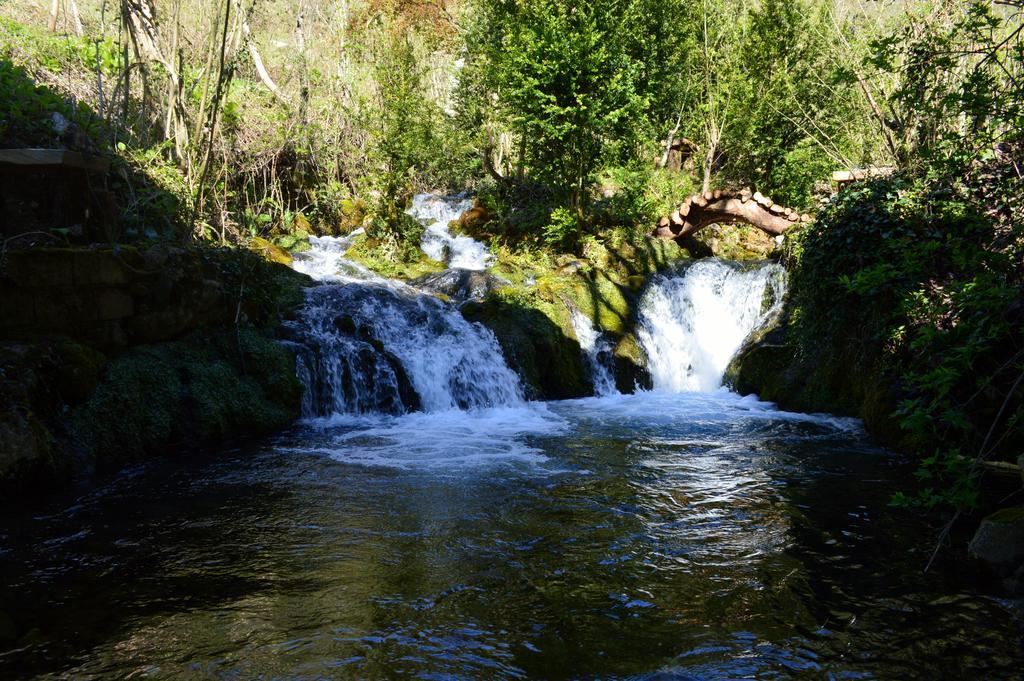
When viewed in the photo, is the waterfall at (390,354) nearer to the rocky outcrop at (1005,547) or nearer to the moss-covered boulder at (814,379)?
the moss-covered boulder at (814,379)

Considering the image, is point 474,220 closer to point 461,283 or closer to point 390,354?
point 461,283

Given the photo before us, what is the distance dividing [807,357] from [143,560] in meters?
9.95

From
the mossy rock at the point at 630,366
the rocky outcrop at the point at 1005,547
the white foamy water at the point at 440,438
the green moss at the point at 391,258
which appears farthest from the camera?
the green moss at the point at 391,258

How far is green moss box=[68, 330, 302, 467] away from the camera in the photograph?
7781 millimetres

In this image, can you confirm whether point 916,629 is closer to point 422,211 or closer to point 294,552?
point 294,552

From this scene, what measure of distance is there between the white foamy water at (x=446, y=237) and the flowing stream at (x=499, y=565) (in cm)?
826

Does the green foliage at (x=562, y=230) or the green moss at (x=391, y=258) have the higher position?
the green foliage at (x=562, y=230)

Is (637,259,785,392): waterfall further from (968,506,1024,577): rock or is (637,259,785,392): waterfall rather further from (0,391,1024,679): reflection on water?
(968,506,1024,577): rock

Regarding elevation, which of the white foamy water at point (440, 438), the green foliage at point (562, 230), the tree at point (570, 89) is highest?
the tree at point (570, 89)

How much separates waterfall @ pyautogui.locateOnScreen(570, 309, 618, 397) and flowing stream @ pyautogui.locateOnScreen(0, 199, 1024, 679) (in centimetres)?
329

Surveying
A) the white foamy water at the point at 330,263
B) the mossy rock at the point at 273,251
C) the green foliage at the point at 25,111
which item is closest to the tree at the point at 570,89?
the white foamy water at the point at 330,263

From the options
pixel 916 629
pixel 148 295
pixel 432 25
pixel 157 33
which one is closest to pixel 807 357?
pixel 916 629

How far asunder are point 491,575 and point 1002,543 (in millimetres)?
3410

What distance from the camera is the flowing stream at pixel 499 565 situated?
375 centimetres
